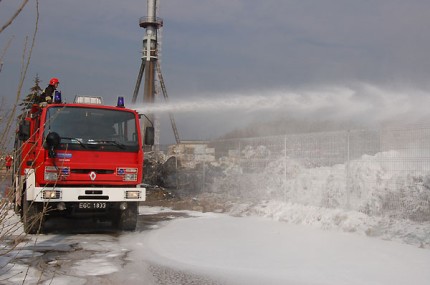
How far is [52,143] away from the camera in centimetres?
788

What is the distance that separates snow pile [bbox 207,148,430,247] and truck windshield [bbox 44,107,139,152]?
4665mm

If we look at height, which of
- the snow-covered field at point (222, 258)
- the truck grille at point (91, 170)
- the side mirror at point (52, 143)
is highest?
the side mirror at point (52, 143)

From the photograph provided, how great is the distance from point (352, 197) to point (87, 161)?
→ 20.5 ft

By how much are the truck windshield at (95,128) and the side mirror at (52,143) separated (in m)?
0.11

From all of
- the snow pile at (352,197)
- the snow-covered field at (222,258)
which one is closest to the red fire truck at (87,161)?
the snow-covered field at (222,258)

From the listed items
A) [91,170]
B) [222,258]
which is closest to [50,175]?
[91,170]

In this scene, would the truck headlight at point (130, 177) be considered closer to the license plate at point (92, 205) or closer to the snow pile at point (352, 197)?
the license plate at point (92, 205)

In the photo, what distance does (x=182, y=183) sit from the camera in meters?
18.7

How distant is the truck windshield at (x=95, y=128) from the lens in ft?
26.8

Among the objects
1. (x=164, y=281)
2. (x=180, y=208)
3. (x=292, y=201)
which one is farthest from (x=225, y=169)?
(x=164, y=281)

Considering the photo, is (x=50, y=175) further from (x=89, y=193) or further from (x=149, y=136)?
(x=149, y=136)

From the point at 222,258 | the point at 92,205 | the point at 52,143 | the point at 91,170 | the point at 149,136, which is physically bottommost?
the point at 222,258

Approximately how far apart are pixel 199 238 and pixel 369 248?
3200 millimetres

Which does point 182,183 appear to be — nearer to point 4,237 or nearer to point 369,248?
point 369,248
